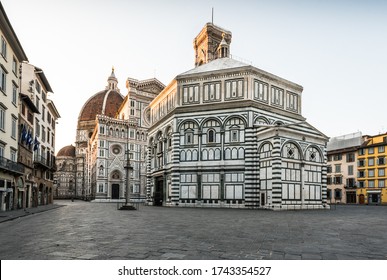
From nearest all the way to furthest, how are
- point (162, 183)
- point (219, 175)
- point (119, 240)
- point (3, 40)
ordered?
point (119, 240) < point (3, 40) < point (219, 175) < point (162, 183)

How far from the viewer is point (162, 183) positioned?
44.2m

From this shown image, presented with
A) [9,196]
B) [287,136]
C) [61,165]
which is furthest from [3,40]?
[61,165]

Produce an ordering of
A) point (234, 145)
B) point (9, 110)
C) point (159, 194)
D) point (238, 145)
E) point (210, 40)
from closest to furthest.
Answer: point (9, 110) < point (238, 145) < point (234, 145) < point (159, 194) < point (210, 40)

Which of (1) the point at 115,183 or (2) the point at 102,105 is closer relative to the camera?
(1) the point at 115,183

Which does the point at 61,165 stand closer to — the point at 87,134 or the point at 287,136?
the point at 87,134

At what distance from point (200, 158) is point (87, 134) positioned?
83.3m

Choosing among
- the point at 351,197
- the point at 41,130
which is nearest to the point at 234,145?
the point at 41,130

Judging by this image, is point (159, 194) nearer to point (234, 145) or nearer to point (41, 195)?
point (234, 145)

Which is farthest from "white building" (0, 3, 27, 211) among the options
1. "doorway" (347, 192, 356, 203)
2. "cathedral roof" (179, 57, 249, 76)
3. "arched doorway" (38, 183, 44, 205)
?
"doorway" (347, 192, 356, 203)

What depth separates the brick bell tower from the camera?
238 feet

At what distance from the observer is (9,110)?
28.5 meters

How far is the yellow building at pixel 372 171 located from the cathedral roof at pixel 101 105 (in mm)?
74877

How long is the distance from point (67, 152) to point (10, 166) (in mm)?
99713

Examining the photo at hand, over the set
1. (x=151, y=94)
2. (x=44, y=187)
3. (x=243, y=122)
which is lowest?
(x=44, y=187)
